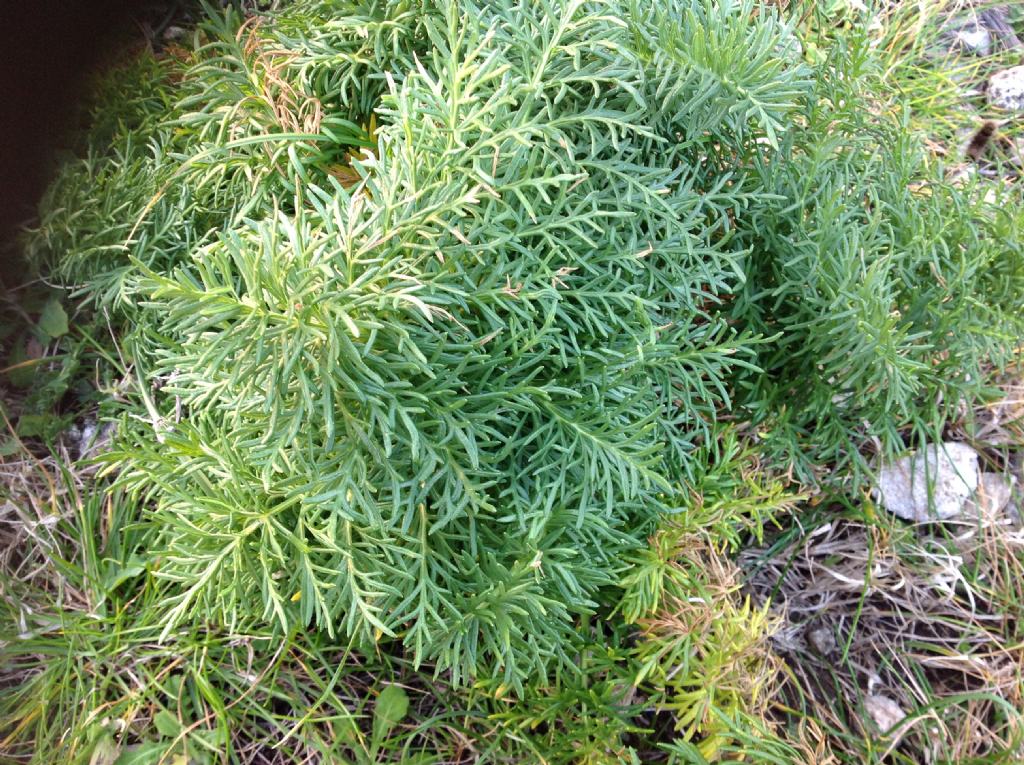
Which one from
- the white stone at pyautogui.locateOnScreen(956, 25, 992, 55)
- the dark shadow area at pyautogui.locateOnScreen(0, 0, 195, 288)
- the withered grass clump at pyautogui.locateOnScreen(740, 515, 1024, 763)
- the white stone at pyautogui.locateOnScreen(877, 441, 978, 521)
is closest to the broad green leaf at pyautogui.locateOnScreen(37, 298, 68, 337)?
the dark shadow area at pyautogui.locateOnScreen(0, 0, 195, 288)

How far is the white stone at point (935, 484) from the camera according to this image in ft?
7.47

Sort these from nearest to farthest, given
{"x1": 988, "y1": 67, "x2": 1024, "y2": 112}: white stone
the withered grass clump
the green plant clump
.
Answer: the green plant clump → the withered grass clump → {"x1": 988, "y1": 67, "x2": 1024, "y2": 112}: white stone

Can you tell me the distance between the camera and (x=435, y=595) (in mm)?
1479

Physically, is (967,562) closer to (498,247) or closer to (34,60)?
(498,247)

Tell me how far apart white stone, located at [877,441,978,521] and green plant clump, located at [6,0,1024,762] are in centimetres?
35

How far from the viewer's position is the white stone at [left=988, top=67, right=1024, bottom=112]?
9.11 ft

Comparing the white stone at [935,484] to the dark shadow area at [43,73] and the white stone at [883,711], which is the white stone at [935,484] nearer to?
the white stone at [883,711]

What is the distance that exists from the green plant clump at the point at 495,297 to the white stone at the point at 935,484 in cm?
35

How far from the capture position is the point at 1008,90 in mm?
2787

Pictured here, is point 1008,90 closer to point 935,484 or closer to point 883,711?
point 935,484

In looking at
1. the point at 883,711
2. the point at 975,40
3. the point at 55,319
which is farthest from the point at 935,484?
the point at 55,319

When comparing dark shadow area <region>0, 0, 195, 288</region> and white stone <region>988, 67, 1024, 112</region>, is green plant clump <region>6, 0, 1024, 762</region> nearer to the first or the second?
dark shadow area <region>0, 0, 195, 288</region>

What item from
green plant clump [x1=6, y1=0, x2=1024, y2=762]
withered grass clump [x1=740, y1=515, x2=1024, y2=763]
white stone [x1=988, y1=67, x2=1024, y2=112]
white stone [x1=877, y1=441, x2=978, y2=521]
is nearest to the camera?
green plant clump [x1=6, y1=0, x2=1024, y2=762]

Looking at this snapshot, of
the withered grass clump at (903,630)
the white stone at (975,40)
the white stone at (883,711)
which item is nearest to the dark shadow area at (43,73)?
the withered grass clump at (903,630)
